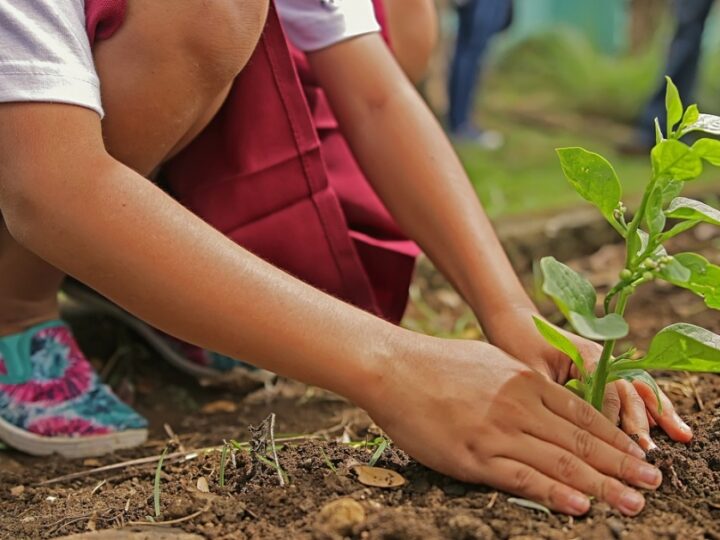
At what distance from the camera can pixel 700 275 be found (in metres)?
1.10

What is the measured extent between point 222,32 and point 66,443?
729 mm

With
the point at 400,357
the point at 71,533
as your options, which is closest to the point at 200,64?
the point at 400,357

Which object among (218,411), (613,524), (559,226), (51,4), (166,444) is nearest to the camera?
(613,524)

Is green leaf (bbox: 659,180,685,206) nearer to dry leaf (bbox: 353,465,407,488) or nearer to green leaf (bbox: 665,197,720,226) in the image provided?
green leaf (bbox: 665,197,720,226)

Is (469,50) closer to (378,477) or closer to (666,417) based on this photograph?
(666,417)

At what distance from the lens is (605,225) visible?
276cm

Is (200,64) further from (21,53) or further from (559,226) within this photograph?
(559,226)

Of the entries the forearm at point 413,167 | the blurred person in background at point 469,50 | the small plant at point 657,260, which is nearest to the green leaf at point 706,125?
the small plant at point 657,260

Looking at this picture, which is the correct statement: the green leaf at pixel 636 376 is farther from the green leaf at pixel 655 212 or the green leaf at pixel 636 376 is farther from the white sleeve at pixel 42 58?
the white sleeve at pixel 42 58

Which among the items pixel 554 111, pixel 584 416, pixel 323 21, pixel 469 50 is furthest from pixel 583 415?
pixel 554 111

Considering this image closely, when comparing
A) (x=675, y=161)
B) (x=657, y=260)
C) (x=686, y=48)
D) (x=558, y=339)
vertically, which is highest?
(x=675, y=161)

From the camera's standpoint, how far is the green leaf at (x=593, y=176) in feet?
3.79

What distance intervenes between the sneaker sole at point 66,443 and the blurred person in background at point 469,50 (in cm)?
318

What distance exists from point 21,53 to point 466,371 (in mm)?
631
